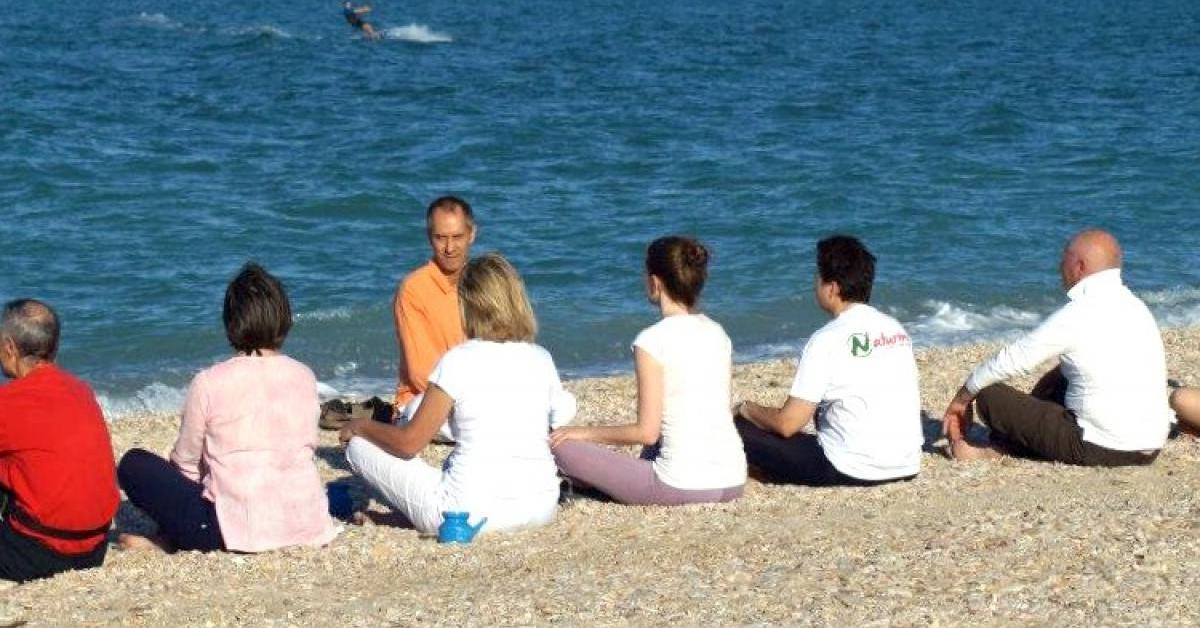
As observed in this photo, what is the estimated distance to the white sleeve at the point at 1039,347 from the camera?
780 centimetres

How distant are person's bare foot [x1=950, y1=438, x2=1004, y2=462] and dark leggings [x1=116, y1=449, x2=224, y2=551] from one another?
3334 mm

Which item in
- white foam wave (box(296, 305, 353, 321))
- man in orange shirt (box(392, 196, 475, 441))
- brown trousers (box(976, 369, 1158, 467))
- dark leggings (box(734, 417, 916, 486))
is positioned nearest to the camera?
dark leggings (box(734, 417, 916, 486))

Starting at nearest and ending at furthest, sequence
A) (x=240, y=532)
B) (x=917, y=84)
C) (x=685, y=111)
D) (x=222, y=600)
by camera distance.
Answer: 1. (x=222, y=600)
2. (x=240, y=532)
3. (x=685, y=111)
4. (x=917, y=84)

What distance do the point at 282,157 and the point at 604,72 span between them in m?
12.1

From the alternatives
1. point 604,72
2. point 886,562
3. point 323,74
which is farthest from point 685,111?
point 886,562

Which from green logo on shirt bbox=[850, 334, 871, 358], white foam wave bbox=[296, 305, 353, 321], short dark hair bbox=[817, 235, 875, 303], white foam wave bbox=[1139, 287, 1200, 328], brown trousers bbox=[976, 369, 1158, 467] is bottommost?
white foam wave bbox=[296, 305, 353, 321]

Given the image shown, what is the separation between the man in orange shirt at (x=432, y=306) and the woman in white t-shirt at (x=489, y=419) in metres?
1.38

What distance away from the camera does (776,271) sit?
17.1m

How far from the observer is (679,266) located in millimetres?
7125

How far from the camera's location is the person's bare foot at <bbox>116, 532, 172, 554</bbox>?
694 cm

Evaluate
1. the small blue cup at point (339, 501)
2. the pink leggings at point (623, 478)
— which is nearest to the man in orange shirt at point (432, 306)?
the small blue cup at point (339, 501)

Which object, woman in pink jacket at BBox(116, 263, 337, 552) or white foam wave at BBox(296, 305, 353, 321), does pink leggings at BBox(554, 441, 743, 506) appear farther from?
white foam wave at BBox(296, 305, 353, 321)

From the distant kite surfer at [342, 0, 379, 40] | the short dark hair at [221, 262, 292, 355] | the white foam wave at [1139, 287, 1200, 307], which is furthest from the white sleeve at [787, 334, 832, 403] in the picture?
the distant kite surfer at [342, 0, 379, 40]

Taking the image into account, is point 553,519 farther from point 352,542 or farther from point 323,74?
point 323,74
